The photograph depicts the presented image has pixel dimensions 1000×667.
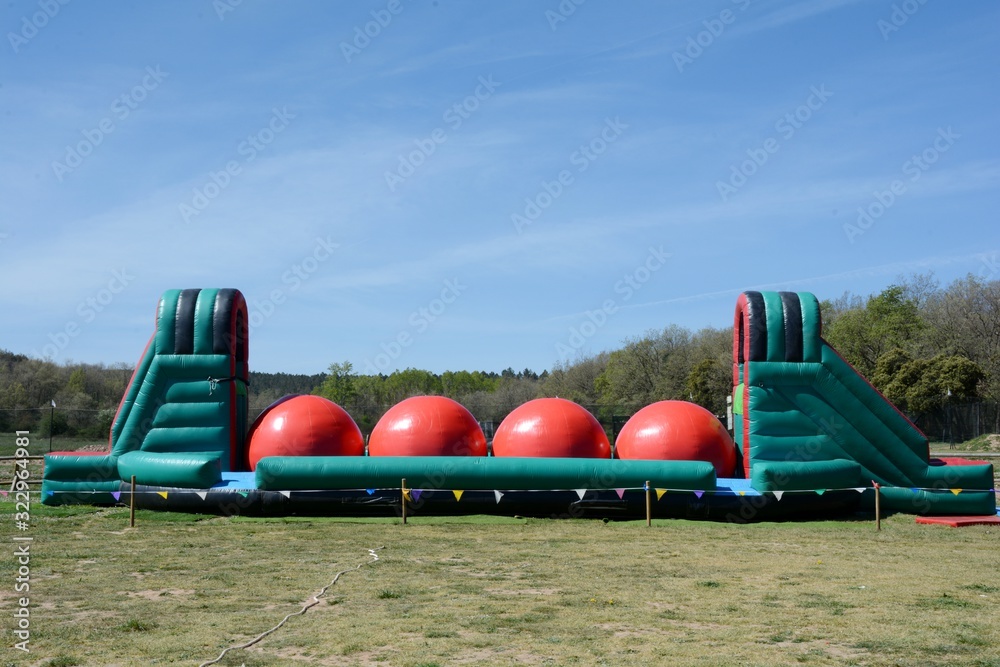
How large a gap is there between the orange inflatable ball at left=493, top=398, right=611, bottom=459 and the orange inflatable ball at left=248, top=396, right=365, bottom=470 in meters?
2.87

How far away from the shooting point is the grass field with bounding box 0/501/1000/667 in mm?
6637

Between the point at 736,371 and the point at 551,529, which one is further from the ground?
the point at 736,371

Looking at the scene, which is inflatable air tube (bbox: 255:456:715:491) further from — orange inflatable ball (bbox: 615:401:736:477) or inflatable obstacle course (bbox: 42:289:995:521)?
orange inflatable ball (bbox: 615:401:736:477)

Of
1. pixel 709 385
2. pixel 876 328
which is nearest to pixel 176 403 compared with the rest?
pixel 709 385

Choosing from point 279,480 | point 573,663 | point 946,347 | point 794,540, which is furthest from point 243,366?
point 946,347

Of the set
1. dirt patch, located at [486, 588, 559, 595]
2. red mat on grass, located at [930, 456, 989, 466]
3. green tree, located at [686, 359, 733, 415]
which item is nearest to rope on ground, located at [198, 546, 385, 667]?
dirt patch, located at [486, 588, 559, 595]

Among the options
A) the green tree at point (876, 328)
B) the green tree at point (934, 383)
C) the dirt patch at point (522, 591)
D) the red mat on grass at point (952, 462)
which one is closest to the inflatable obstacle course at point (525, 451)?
the red mat on grass at point (952, 462)

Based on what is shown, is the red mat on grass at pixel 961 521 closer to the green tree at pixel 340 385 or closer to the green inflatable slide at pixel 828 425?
the green inflatable slide at pixel 828 425

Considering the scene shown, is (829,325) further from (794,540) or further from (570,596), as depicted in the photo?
(570,596)

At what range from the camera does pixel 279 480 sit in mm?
15188

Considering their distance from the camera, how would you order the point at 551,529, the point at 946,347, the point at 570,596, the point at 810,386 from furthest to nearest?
1. the point at 946,347
2. the point at 810,386
3. the point at 551,529
4. the point at 570,596

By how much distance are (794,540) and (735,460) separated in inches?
158

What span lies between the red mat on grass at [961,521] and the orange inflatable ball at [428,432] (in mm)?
7759

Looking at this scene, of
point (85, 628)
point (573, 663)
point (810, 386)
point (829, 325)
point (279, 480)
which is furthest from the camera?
point (829, 325)
